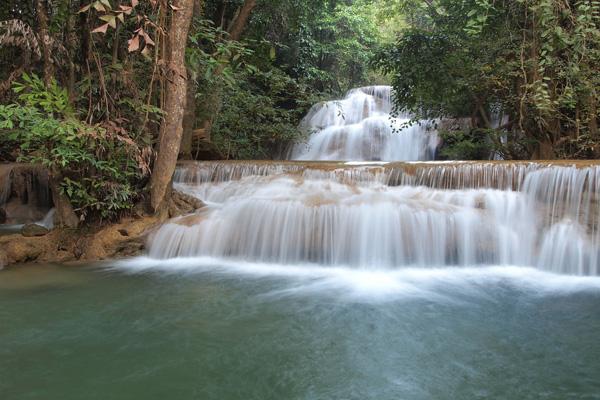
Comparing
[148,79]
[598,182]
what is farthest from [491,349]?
[148,79]

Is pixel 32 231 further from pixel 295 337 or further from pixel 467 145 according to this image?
pixel 467 145

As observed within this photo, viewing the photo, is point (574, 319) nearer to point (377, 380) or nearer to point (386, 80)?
point (377, 380)

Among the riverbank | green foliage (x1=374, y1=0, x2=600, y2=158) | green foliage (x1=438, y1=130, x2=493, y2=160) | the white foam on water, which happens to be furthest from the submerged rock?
green foliage (x1=438, y1=130, x2=493, y2=160)

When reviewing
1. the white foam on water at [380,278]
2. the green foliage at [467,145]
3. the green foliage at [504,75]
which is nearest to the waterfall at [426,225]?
the white foam on water at [380,278]

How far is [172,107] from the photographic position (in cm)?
637

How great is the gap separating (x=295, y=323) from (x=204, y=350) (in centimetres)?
87

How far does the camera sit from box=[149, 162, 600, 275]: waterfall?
5.86 m

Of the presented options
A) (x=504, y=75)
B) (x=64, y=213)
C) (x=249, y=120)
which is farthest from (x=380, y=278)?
(x=249, y=120)

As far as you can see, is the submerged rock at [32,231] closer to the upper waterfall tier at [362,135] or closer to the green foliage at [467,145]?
the upper waterfall tier at [362,135]

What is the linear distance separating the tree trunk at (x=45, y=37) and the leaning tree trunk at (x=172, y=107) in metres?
1.50

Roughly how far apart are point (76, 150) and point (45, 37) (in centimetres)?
160

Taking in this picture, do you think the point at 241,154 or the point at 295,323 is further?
the point at 241,154

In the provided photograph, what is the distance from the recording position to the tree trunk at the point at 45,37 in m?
5.95

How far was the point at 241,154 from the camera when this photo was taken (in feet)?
42.0
